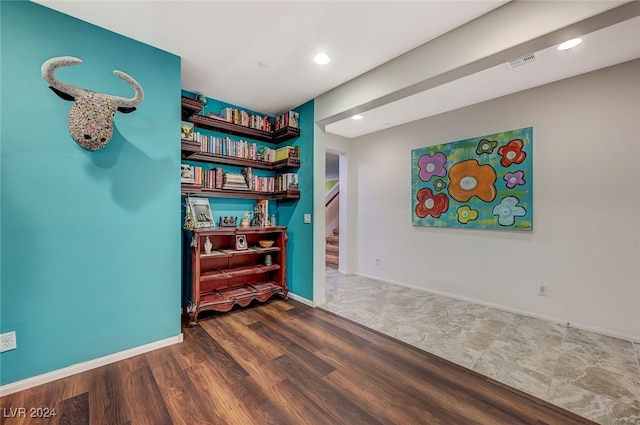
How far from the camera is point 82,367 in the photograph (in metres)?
1.87

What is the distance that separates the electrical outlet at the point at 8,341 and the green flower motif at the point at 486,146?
4697mm

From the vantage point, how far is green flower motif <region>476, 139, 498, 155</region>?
3.17 meters

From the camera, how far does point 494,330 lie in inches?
101

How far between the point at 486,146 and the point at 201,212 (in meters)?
3.61

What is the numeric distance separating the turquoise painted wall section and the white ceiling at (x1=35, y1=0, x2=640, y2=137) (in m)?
0.36

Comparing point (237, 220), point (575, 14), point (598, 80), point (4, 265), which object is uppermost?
point (598, 80)

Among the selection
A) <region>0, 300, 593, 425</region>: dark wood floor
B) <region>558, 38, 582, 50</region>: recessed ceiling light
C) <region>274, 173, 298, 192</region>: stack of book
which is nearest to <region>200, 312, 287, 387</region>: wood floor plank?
<region>0, 300, 593, 425</region>: dark wood floor

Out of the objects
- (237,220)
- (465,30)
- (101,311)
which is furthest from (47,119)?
(465,30)

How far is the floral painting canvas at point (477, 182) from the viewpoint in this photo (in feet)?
9.75

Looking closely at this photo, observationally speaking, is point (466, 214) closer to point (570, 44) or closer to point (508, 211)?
point (508, 211)

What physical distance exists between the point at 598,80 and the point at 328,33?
Result: 2.77 meters

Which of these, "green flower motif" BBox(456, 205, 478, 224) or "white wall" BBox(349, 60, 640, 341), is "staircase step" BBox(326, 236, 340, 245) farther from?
"green flower motif" BBox(456, 205, 478, 224)

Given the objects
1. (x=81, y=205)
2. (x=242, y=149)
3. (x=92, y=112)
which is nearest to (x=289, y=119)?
(x=242, y=149)

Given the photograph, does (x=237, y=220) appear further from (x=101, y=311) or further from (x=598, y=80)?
(x=598, y=80)
